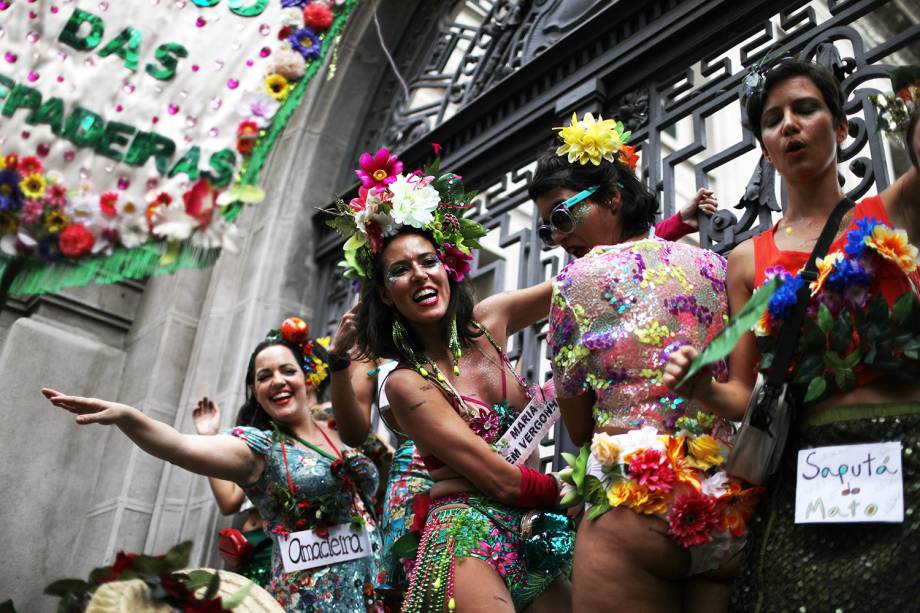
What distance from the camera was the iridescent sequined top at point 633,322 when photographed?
2.27 meters

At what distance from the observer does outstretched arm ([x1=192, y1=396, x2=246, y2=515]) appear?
15.0 feet

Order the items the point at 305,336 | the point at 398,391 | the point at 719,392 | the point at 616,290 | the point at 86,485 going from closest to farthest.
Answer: the point at 719,392
the point at 616,290
the point at 398,391
the point at 305,336
the point at 86,485

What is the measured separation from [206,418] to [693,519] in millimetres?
3297

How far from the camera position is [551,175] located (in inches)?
112

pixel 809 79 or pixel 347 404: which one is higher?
pixel 809 79

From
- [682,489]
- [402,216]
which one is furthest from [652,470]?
[402,216]

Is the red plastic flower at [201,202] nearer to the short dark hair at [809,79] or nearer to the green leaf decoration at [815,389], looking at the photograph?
the short dark hair at [809,79]

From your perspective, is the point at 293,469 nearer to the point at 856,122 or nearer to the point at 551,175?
the point at 551,175

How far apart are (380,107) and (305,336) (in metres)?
2.82

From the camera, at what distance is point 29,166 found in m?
2.98

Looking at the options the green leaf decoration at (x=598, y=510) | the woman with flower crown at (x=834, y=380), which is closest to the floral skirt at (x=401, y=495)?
the green leaf decoration at (x=598, y=510)

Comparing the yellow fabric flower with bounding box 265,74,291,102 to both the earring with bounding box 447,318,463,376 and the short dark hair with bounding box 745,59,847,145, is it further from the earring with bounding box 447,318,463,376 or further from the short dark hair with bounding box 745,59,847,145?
the short dark hair with bounding box 745,59,847,145

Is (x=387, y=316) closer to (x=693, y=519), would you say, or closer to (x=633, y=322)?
(x=633, y=322)

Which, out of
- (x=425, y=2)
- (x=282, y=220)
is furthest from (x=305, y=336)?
(x=425, y=2)
